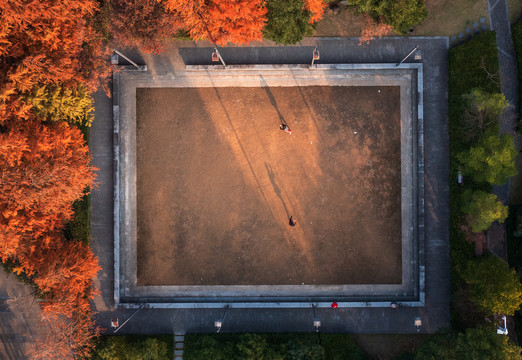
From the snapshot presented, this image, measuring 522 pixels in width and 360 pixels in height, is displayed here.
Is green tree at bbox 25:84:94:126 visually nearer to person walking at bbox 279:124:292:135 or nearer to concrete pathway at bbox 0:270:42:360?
person walking at bbox 279:124:292:135

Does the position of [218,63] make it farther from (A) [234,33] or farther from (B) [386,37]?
(B) [386,37]

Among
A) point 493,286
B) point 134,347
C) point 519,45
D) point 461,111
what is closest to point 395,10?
point 461,111

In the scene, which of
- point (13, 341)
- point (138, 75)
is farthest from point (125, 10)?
point (13, 341)

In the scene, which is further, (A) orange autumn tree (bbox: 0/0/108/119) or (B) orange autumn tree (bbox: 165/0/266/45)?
(B) orange autumn tree (bbox: 165/0/266/45)

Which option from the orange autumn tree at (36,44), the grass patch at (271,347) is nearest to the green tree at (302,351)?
the grass patch at (271,347)

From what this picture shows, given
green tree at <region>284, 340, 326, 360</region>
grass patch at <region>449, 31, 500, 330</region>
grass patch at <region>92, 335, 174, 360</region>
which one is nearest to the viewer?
green tree at <region>284, 340, 326, 360</region>

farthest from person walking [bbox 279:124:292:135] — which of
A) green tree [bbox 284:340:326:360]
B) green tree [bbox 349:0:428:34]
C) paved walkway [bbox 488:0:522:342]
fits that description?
paved walkway [bbox 488:0:522:342]

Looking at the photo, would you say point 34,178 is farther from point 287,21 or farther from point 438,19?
point 438,19
